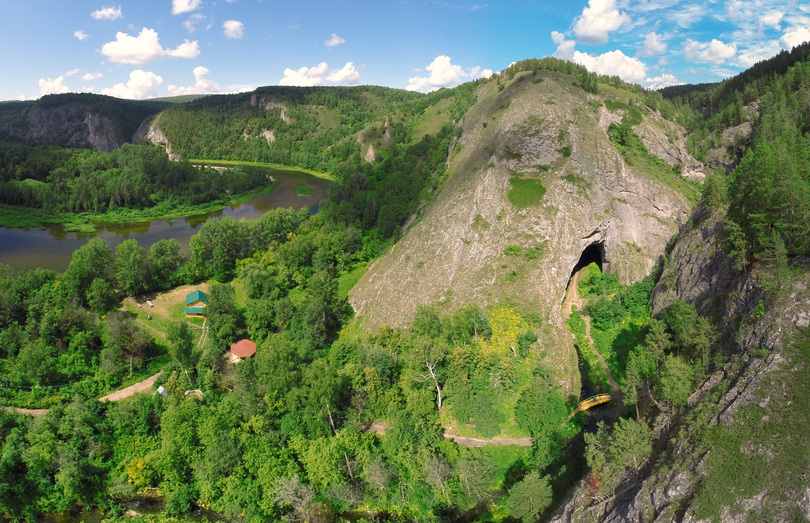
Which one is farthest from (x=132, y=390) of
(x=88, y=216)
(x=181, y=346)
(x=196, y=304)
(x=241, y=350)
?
(x=88, y=216)

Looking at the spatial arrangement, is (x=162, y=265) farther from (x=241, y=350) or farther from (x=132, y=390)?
(x=241, y=350)

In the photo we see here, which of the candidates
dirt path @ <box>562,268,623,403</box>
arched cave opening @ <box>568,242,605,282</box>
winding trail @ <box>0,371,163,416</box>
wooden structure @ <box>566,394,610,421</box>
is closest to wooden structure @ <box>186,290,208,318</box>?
winding trail @ <box>0,371,163,416</box>

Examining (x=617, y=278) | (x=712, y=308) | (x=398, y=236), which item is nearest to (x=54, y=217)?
(x=398, y=236)

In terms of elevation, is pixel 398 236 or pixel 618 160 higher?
pixel 618 160

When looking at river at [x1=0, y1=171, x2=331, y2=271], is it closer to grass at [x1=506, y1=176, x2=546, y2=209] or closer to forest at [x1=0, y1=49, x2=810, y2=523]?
A: forest at [x1=0, y1=49, x2=810, y2=523]

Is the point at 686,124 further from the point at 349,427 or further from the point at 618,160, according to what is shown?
the point at 349,427

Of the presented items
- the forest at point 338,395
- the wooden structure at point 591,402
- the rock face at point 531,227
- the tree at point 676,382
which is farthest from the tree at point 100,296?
the tree at point 676,382
